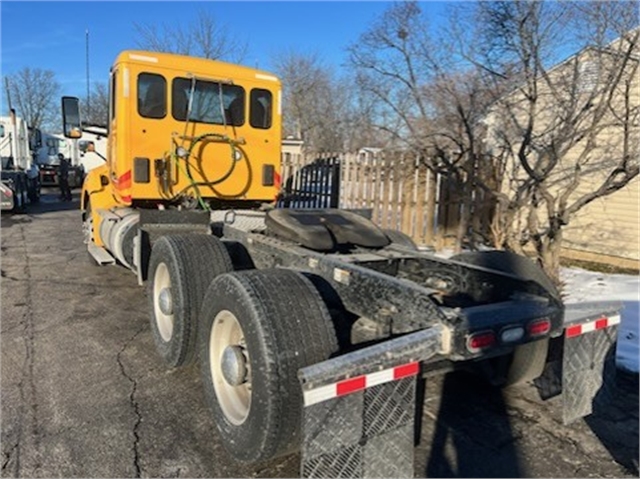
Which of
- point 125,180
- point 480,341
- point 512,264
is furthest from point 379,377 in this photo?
point 125,180

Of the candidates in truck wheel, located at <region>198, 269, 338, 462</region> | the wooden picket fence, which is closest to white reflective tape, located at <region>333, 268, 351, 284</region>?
truck wheel, located at <region>198, 269, 338, 462</region>

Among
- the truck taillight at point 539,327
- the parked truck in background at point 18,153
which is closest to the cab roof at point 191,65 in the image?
the truck taillight at point 539,327

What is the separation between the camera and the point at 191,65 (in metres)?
6.44

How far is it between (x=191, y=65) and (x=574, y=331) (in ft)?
16.9

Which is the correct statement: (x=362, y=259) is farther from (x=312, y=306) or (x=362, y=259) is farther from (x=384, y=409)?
(x=384, y=409)

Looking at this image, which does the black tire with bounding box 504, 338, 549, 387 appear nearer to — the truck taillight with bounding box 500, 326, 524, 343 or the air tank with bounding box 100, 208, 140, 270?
the truck taillight with bounding box 500, 326, 524, 343

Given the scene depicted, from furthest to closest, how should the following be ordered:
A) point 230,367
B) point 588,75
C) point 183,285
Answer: point 588,75 → point 183,285 → point 230,367

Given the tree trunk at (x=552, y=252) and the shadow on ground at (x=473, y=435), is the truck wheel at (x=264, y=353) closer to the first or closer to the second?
the shadow on ground at (x=473, y=435)

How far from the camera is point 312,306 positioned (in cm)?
291

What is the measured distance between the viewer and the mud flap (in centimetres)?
230

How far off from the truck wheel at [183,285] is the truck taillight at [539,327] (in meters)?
2.23

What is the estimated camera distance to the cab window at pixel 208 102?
640 cm

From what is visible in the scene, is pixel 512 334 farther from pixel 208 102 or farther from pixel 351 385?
pixel 208 102

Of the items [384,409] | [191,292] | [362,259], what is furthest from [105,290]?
[384,409]
